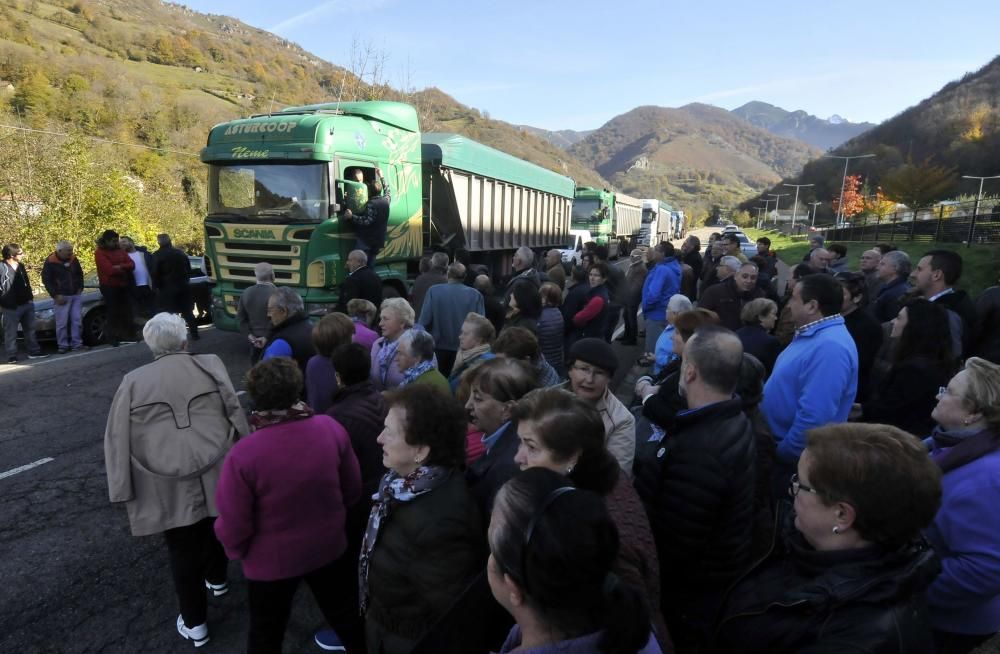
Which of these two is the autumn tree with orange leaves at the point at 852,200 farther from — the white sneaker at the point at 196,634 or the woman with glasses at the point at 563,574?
the woman with glasses at the point at 563,574

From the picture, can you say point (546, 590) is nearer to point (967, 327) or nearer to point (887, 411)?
point (887, 411)

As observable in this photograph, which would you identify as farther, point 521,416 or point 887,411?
point 887,411

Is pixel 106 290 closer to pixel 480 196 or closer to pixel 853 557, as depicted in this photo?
pixel 480 196

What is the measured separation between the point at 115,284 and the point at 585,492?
10382 mm

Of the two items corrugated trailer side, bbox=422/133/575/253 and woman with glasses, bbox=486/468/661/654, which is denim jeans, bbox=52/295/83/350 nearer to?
corrugated trailer side, bbox=422/133/575/253

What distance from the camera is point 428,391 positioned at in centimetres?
209

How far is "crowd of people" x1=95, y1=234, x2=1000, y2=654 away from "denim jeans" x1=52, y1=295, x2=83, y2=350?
7.28 metres

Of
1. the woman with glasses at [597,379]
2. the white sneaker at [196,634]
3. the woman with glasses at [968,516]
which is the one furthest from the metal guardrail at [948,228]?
the white sneaker at [196,634]

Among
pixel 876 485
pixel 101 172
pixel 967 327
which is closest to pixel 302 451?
pixel 876 485

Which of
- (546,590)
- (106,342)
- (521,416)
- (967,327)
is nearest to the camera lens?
(546,590)

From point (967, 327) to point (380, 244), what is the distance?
22.7 ft

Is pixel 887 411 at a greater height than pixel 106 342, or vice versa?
pixel 887 411

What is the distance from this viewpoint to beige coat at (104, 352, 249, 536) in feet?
8.98

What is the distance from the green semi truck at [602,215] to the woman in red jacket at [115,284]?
17.4 meters
